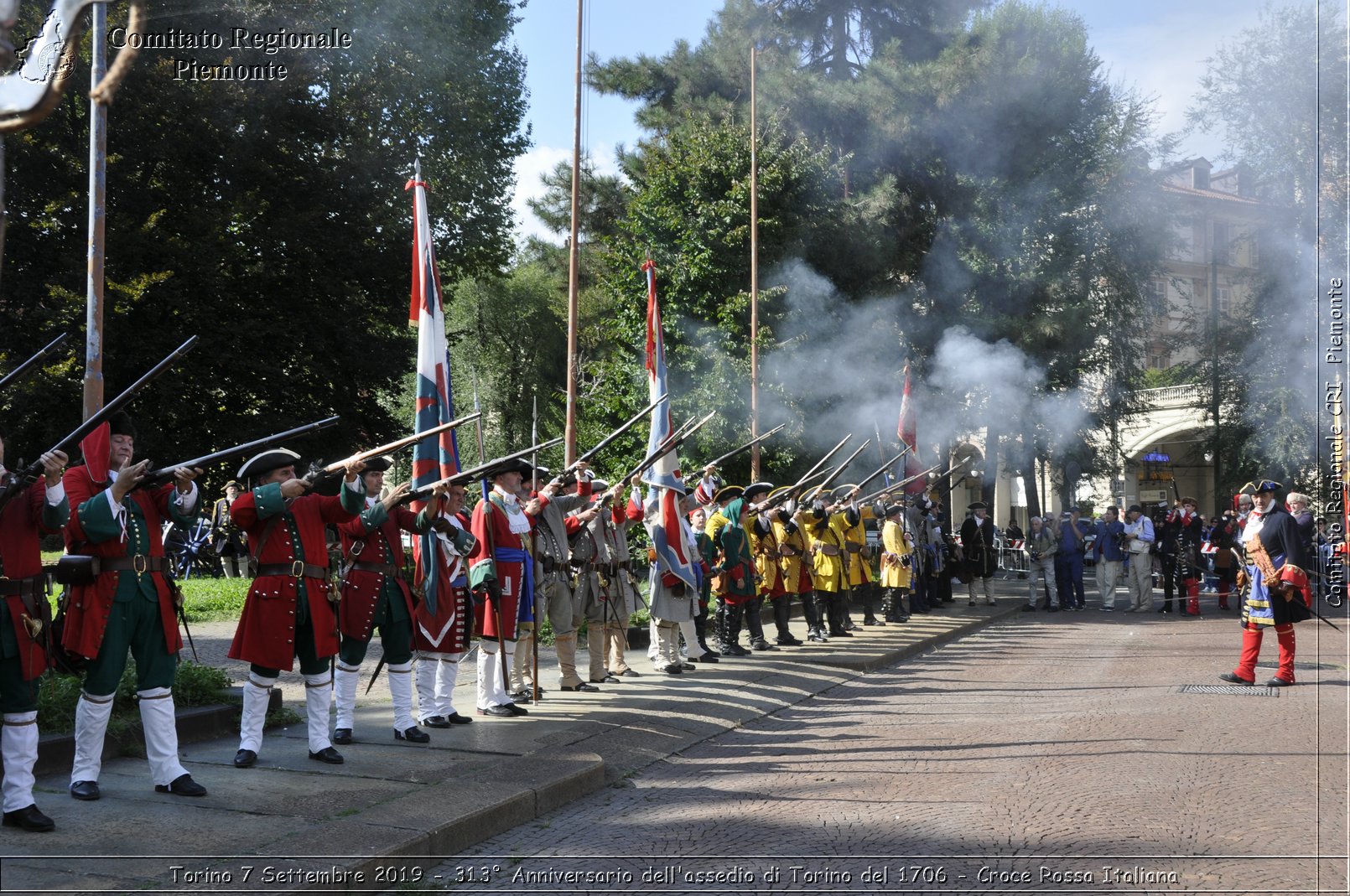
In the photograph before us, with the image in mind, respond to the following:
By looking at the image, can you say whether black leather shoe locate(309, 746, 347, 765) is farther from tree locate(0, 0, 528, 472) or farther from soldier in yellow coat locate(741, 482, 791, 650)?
tree locate(0, 0, 528, 472)

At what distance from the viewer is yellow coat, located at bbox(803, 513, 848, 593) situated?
15.6 meters

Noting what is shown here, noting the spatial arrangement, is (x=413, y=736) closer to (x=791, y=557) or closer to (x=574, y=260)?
(x=791, y=557)

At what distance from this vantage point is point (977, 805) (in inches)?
251

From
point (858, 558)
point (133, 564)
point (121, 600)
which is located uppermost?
point (133, 564)

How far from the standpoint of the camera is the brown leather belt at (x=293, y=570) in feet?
23.4

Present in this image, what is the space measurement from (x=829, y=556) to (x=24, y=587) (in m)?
11.1

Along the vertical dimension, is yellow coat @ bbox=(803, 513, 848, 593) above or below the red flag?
below

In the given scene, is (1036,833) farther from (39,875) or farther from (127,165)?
(127,165)

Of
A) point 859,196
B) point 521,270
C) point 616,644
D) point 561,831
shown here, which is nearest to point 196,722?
point 561,831

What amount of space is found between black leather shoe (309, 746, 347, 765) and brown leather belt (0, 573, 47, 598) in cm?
195

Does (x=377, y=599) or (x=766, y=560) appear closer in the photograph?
(x=377, y=599)

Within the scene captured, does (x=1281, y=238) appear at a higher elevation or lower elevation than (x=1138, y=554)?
higher

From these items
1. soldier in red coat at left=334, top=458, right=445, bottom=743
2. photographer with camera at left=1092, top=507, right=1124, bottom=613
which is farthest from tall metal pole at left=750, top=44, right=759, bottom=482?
soldier in red coat at left=334, top=458, right=445, bottom=743

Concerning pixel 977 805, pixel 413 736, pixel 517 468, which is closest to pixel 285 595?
pixel 413 736
